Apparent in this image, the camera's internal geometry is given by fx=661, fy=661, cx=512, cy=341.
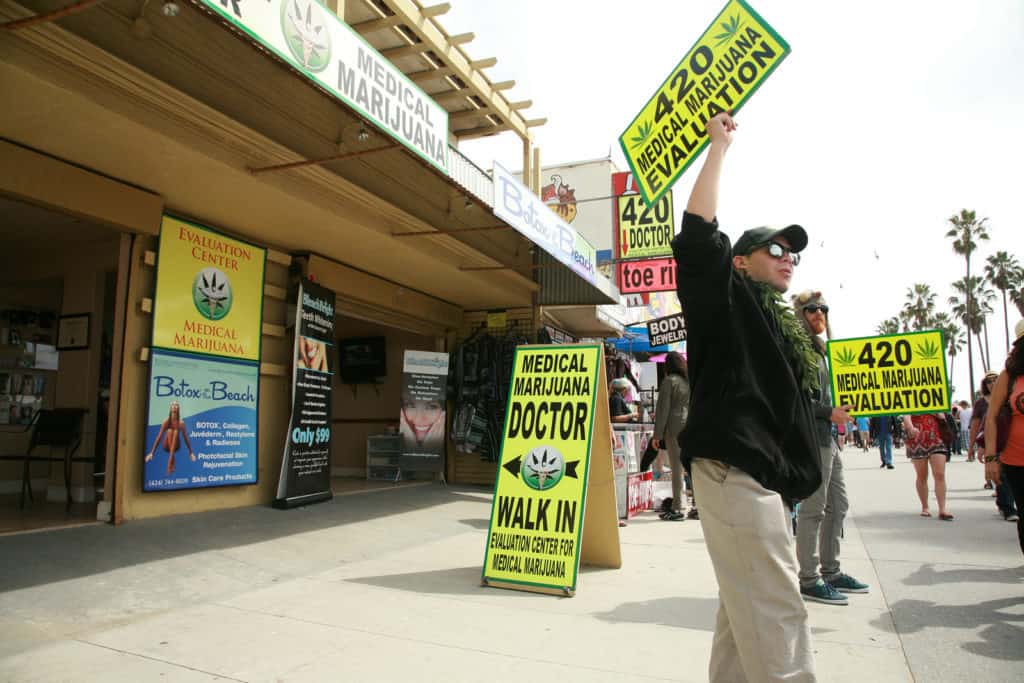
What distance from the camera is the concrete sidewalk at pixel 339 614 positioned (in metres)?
3.04

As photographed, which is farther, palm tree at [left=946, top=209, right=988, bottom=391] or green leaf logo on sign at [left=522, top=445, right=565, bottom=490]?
palm tree at [left=946, top=209, right=988, bottom=391]

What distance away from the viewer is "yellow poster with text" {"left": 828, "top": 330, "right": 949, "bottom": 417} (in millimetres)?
5465

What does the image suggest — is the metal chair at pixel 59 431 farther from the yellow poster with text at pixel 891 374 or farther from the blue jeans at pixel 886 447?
the blue jeans at pixel 886 447

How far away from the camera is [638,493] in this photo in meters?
8.45

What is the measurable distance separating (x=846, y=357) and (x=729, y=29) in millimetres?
3390

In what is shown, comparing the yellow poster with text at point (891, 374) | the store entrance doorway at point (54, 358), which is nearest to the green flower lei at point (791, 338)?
the yellow poster with text at point (891, 374)

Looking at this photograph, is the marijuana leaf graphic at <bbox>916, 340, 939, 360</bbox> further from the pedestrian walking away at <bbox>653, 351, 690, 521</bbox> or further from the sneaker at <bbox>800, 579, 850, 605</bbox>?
the pedestrian walking away at <bbox>653, 351, 690, 521</bbox>

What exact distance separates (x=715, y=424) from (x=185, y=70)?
471 cm

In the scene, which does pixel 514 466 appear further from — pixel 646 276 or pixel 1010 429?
pixel 646 276

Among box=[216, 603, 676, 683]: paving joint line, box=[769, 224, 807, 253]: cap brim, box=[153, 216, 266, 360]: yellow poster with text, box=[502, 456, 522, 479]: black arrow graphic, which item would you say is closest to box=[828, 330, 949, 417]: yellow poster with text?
box=[502, 456, 522, 479]: black arrow graphic

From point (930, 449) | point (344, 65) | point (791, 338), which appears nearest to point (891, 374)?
point (930, 449)

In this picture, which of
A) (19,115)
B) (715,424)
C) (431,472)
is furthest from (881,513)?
(19,115)

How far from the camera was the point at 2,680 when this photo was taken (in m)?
2.80

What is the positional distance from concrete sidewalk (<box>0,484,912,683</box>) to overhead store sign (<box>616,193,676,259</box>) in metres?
8.02
